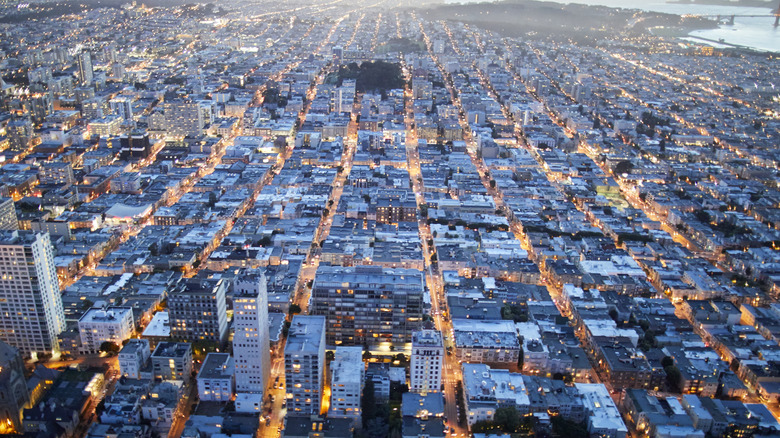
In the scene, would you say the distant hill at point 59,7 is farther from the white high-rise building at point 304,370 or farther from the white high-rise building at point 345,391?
the white high-rise building at point 345,391

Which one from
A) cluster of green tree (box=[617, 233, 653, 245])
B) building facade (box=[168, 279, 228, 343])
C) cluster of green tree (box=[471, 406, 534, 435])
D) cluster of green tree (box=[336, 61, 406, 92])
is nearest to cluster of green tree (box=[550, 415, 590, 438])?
cluster of green tree (box=[471, 406, 534, 435])

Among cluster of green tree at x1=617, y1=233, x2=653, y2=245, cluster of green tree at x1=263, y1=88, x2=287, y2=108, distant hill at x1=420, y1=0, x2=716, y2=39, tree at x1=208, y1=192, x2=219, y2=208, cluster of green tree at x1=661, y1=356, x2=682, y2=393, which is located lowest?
cluster of green tree at x1=661, y1=356, x2=682, y2=393

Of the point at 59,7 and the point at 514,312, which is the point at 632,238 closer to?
the point at 514,312

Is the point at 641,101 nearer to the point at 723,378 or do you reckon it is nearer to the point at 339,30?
the point at 723,378

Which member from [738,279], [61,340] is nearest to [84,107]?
[61,340]

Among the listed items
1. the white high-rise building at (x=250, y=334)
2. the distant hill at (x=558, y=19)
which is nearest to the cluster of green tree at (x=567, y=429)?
the white high-rise building at (x=250, y=334)

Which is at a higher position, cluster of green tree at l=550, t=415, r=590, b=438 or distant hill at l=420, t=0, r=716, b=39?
distant hill at l=420, t=0, r=716, b=39

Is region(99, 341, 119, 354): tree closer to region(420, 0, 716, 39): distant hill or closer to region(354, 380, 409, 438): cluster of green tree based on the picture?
region(354, 380, 409, 438): cluster of green tree
